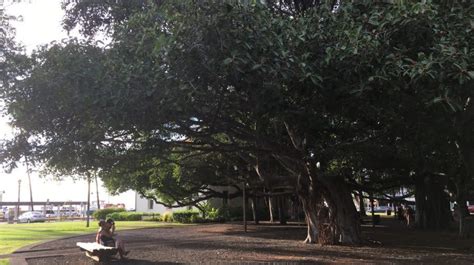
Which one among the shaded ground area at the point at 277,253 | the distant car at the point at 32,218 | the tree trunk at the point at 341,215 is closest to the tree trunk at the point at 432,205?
the shaded ground area at the point at 277,253

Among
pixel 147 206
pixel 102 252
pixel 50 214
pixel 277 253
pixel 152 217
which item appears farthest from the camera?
pixel 50 214

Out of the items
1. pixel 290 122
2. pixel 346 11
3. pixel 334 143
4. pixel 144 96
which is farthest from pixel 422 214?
pixel 144 96

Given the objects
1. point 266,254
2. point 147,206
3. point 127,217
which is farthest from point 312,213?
point 147,206

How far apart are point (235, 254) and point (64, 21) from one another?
8.46 metres

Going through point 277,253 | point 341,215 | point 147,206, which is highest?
point 341,215

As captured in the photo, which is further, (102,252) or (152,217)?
(152,217)

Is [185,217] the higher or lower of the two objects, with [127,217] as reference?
higher

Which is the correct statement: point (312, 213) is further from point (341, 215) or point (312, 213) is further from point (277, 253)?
point (277, 253)

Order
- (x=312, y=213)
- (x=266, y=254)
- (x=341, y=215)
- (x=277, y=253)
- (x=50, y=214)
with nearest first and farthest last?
1. (x=266, y=254)
2. (x=277, y=253)
3. (x=341, y=215)
4. (x=312, y=213)
5. (x=50, y=214)

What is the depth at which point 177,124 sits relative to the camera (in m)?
12.4

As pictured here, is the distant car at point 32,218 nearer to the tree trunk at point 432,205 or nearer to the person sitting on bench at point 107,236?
the tree trunk at point 432,205

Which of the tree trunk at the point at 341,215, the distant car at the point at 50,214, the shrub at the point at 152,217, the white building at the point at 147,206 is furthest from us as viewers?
the distant car at the point at 50,214

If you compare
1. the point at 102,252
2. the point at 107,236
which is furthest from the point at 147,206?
the point at 102,252

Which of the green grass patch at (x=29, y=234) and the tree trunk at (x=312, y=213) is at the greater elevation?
the tree trunk at (x=312, y=213)
